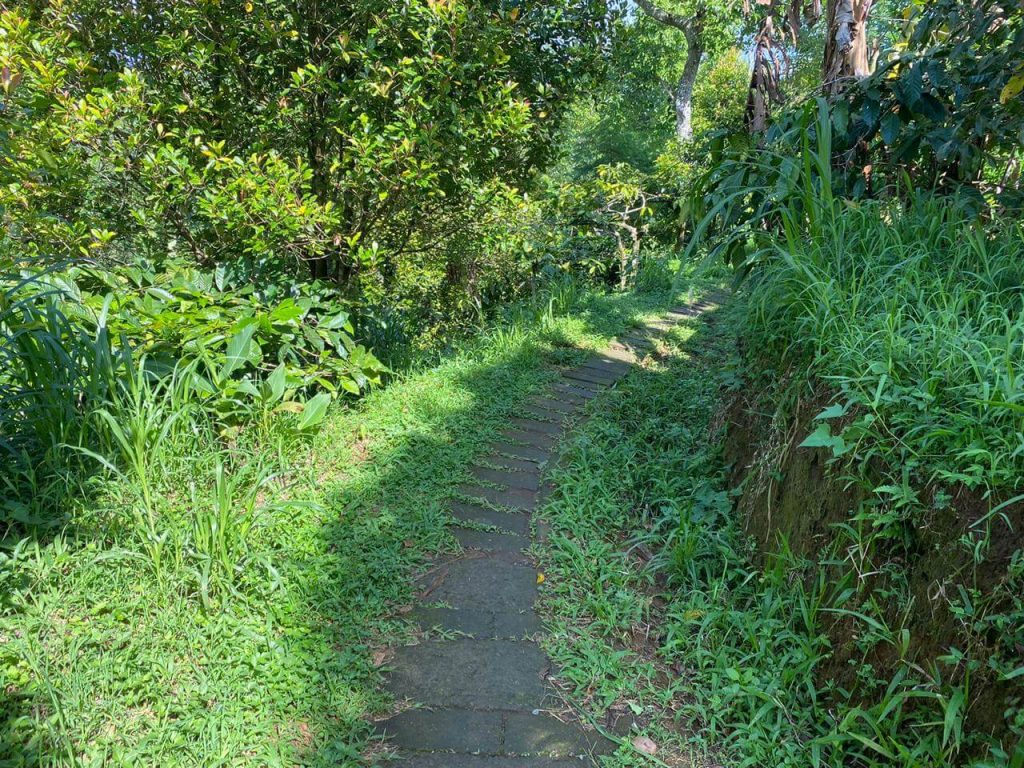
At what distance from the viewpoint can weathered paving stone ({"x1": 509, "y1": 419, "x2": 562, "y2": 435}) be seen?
3.71 m

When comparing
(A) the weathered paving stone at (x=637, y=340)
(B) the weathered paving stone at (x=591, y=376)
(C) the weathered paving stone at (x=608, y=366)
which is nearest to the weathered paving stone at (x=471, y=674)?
(B) the weathered paving stone at (x=591, y=376)

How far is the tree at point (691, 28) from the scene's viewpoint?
1414 cm

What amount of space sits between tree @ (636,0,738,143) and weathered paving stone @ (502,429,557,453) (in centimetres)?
1232

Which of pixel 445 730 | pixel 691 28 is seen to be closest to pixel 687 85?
pixel 691 28

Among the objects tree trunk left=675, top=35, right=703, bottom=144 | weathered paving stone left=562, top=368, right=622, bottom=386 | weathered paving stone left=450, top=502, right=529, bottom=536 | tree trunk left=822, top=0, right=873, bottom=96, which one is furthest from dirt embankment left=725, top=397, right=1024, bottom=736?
tree trunk left=675, top=35, right=703, bottom=144

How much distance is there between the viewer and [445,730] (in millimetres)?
1811

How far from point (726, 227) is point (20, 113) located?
389 cm

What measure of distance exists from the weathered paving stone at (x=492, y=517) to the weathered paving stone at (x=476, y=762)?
1.08 m

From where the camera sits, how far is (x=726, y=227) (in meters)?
3.24

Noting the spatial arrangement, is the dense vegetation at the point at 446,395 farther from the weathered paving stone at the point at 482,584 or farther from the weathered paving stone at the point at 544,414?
the weathered paving stone at the point at 544,414

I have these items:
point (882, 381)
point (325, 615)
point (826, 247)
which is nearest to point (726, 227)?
point (826, 247)

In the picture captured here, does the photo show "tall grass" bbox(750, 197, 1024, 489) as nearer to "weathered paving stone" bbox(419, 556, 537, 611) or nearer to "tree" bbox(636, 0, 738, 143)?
"weathered paving stone" bbox(419, 556, 537, 611)

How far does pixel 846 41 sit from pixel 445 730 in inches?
166

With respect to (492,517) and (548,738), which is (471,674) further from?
Result: (492,517)
